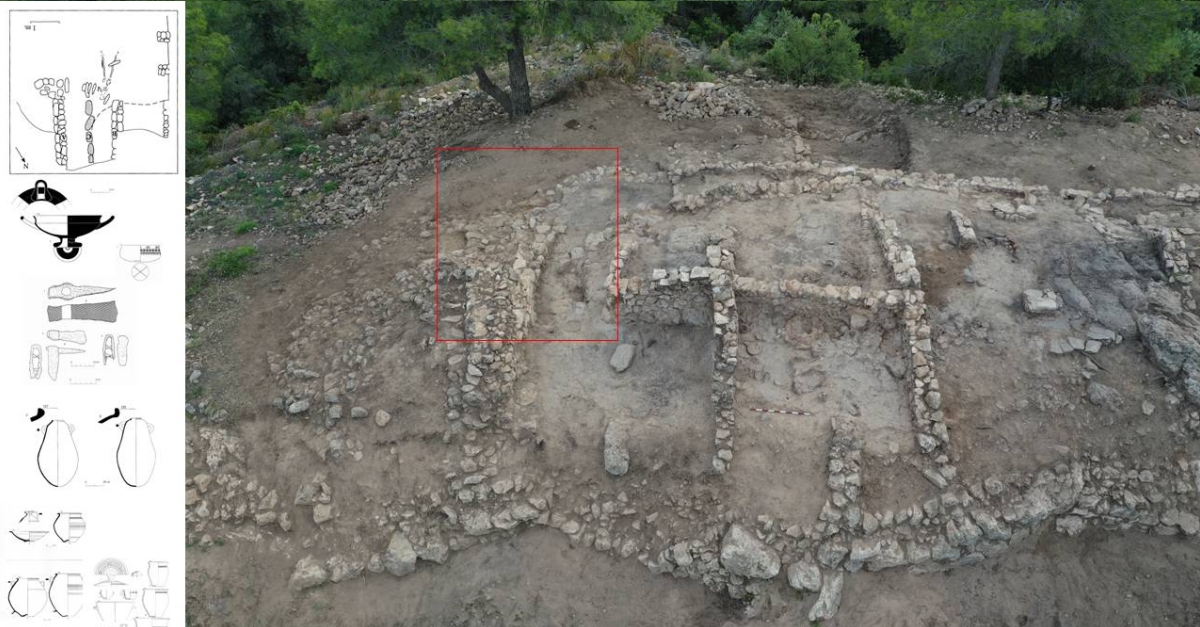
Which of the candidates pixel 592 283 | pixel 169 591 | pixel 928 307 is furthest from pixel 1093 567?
pixel 169 591

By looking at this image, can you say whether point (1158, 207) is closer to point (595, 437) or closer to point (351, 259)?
point (595, 437)

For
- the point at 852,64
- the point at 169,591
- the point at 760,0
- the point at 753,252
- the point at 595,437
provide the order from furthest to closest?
the point at 760,0, the point at 852,64, the point at 753,252, the point at 595,437, the point at 169,591

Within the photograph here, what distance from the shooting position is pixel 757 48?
22.3m

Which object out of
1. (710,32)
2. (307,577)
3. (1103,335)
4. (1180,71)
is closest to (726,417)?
(1103,335)

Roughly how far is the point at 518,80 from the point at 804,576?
1185 centimetres

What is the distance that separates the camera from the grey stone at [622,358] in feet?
35.2

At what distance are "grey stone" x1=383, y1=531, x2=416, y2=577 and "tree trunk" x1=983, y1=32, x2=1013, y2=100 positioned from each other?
1547 centimetres

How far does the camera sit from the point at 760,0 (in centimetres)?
A: 2555

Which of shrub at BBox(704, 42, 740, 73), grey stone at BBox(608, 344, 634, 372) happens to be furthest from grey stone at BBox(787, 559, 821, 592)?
shrub at BBox(704, 42, 740, 73)

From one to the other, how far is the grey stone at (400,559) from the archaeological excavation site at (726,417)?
0.03 meters

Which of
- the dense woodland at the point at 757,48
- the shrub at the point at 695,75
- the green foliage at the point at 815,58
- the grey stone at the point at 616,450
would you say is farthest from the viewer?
the green foliage at the point at 815,58

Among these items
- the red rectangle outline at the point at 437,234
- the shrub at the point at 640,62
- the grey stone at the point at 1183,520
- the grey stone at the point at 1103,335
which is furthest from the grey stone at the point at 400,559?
the shrub at the point at 640,62

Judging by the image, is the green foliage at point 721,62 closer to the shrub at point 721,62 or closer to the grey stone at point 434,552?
the shrub at point 721,62

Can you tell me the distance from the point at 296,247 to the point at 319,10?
4.67 metres
